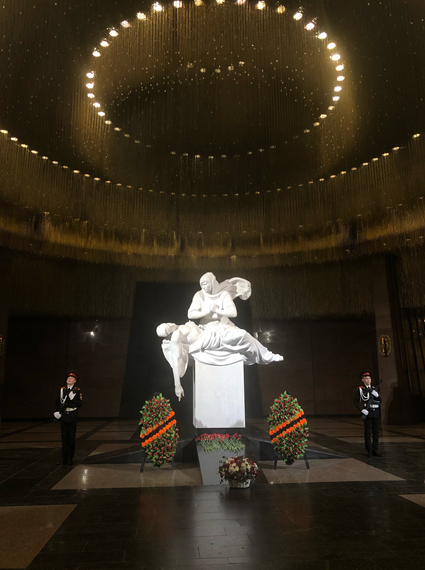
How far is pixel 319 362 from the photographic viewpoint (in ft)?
45.7

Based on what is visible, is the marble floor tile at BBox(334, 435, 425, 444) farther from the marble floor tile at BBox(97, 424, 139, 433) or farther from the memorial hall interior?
the marble floor tile at BBox(97, 424, 139, 433)

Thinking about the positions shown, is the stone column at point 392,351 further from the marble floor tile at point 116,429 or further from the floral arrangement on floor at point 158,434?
the floral arrangement on floor at point 158,434

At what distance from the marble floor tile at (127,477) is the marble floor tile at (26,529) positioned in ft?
2.72

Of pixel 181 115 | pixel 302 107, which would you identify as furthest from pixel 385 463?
pixel 181 115

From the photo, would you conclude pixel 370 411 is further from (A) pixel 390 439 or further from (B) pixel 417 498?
(A) pixel 390 439

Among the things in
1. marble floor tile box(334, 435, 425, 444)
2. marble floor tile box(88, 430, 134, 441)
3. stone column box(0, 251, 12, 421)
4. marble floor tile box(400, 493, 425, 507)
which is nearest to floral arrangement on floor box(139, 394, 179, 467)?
marble floor tile box(400, 493, 425, 507)

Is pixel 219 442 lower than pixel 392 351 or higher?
lower

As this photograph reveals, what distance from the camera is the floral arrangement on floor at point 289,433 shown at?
527 cm

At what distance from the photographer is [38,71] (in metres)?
5.72

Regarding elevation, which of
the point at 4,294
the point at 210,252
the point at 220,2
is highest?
the point at 220,2

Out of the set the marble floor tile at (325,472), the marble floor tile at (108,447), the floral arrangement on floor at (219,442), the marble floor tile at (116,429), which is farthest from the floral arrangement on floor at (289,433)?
the marble floor tile at (116,429)

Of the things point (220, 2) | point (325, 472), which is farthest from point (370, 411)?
point (220, 2)

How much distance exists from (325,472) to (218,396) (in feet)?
5.95

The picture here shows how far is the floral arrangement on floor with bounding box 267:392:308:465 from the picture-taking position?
17.3 ft
